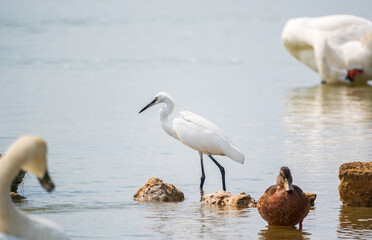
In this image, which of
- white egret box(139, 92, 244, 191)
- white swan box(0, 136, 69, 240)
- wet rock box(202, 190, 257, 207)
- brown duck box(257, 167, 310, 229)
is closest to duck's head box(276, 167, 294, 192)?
brown duck box(257, 167, 310, 229)

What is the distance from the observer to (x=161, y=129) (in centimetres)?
1658

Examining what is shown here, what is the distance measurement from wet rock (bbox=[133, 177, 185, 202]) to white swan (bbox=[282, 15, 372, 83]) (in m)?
14.0

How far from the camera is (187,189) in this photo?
11508mm

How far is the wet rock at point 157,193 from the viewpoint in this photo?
10.6m

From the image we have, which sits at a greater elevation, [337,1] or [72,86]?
[337,1]

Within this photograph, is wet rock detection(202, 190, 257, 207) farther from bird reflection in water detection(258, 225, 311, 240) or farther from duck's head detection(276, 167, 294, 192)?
A: duck's head detection(276, 167, 294, 192)

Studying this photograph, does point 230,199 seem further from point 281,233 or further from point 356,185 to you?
point 356,185

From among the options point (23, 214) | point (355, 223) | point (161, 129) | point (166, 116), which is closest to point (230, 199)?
point (355, 223)

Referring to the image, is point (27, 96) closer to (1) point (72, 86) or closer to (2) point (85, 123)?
(1) point (72, 86)

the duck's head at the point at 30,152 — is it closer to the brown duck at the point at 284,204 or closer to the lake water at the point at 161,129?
the lake water at the point at 161,129

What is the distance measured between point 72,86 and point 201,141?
39.6 ft

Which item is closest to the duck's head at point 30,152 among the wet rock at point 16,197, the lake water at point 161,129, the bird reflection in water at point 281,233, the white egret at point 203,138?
the lake water at point 161,129

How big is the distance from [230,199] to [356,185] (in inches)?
59.1

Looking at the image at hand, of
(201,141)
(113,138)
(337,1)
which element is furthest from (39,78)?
(337,1)
